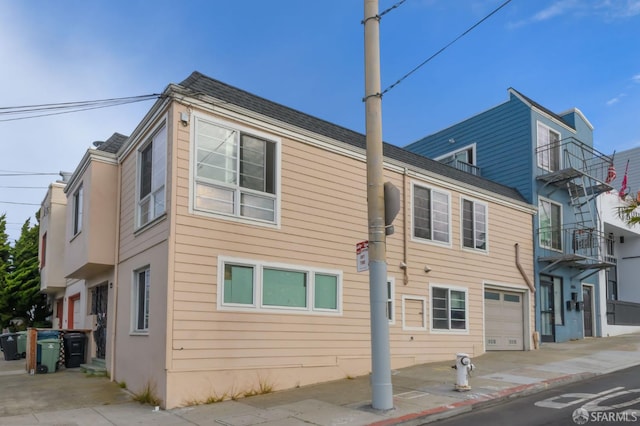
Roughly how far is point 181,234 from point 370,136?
3.72 meters

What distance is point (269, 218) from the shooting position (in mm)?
11320

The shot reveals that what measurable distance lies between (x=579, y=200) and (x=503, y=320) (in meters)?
6.73

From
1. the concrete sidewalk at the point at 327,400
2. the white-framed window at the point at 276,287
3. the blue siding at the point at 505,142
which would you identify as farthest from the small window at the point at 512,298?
the white-framed window at the point at 276,287

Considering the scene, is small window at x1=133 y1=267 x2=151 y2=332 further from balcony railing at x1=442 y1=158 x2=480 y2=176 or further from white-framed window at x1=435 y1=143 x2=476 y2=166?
white-framed window at x1=435 y1=143 x2=476 y2=166

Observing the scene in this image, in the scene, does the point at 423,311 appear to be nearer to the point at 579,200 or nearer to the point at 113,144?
the point at 113,144

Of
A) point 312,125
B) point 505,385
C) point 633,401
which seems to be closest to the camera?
point 633,401

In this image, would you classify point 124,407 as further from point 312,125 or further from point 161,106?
point 312,125

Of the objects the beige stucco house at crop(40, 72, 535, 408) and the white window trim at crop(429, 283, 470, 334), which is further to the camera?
the white window trim at crop(429, 283, 470, 334)

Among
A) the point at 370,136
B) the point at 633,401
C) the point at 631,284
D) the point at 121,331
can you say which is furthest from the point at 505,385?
the point at 631,284

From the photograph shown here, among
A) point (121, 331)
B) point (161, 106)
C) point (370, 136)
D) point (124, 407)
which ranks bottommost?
point (124, 407)

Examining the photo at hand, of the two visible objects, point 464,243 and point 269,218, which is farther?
point 464,243

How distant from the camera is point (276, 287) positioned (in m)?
11.1

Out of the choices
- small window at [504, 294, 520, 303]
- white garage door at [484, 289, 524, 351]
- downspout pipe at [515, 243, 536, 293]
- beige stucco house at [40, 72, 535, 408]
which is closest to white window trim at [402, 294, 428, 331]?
beige stucco house at [40, 72, 535, 408]

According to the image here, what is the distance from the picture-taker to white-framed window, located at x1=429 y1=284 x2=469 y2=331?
14656mm
